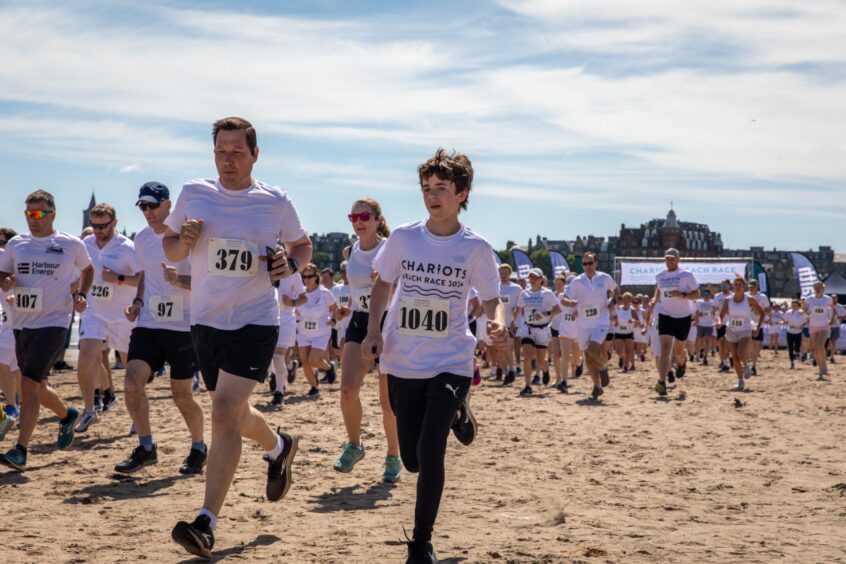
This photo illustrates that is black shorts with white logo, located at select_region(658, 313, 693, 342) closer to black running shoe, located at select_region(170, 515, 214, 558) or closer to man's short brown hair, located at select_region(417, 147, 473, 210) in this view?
man's short brown hair, located at select_region(417, 147, 473, 210)

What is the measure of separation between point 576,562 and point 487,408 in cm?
863

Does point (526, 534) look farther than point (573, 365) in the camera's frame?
No

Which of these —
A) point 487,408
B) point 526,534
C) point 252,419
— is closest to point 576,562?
point 526,534

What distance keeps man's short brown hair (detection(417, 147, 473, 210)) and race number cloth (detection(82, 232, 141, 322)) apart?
424 cm

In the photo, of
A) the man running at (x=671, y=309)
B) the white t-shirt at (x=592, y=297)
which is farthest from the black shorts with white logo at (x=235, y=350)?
the man running at (x=671, y=309)

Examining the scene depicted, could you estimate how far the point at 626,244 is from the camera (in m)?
182

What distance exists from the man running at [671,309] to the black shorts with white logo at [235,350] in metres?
11.0

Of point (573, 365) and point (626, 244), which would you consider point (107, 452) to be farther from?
point (626, 244)

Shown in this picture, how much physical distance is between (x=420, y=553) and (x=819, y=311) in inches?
824

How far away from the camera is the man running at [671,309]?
51.6 ft

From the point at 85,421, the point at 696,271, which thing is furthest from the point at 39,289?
the point at 696,271

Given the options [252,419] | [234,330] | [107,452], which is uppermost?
[234,330]

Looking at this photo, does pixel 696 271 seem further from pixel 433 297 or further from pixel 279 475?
pixel 433 297

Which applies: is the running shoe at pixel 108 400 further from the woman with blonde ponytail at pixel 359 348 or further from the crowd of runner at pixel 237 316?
the woman with blonde ponytail at pixel 359 348
